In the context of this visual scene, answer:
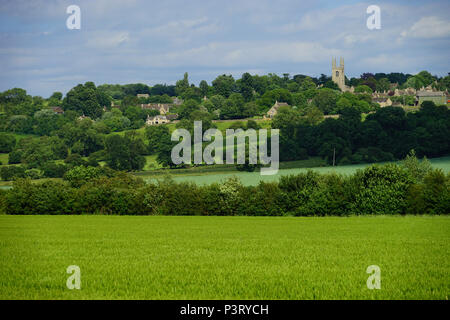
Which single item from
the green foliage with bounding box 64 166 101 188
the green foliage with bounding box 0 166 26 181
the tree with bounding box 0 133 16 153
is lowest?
the green foliage with bounding box 0 166 26 181

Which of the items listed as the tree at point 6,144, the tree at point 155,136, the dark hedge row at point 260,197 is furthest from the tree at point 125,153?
the dark hedge row at point 260,197

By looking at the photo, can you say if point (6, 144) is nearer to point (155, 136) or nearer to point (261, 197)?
point (155, 136)

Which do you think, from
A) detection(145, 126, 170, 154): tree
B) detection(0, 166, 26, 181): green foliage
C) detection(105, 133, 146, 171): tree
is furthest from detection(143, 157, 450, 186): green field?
detection(0, 166, 26, 181): green foliage

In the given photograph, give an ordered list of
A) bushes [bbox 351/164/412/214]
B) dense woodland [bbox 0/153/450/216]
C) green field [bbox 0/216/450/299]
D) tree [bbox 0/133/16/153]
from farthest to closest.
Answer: tree [bbox 0/133/16/153] < dense woodland [bbox 0/153/450/216] < bushes [bbox 351/164/412/214] < green field [bbox 0/216/450/299]

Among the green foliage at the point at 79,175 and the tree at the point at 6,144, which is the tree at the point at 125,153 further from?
the tree at the point at 6,144

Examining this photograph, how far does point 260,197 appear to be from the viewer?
6800 centimetres

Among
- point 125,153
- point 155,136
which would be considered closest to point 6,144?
point 155,136

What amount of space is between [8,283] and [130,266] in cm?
418

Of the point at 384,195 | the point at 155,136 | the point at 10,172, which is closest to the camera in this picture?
the point at 384,195

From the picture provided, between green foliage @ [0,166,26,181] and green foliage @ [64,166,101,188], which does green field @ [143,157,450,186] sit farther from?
green foliage @ [0,166,26,181]

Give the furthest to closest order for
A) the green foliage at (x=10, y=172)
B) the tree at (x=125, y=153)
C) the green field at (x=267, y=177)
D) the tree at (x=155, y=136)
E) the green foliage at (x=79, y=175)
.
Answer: the tree at (x=155, y=136) → the tree at (x=125, y=153) → the green foliage at (x=10, y=172) → the green field at (x=267, y=177) → the green foliage at (x=79, y=175)

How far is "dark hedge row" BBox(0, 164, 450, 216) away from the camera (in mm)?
65375

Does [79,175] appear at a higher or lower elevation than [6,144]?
lower

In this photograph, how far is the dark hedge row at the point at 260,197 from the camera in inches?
2574
